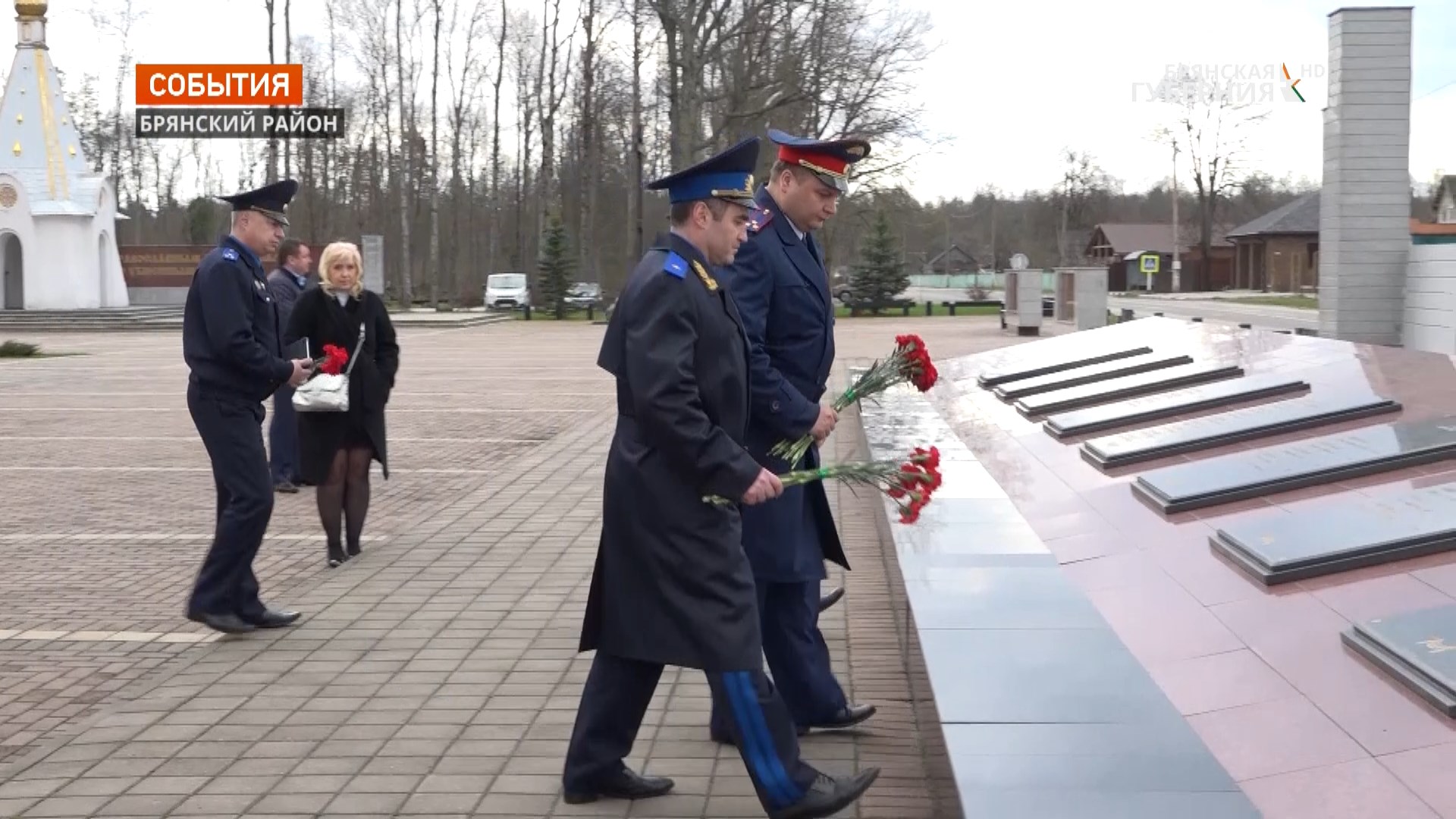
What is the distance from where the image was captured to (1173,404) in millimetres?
8930

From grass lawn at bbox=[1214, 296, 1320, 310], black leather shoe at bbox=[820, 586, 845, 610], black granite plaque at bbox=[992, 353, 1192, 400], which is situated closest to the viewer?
black leather shoe at bbox=[820, 586, 845, 610]

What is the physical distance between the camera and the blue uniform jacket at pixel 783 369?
188 inches

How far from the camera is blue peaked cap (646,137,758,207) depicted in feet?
13.5

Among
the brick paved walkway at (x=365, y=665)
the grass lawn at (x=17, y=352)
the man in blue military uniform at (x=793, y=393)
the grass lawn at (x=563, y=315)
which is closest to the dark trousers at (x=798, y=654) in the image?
the man in blue military uniform at (x=793, y=393)

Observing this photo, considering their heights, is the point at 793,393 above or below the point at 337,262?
below

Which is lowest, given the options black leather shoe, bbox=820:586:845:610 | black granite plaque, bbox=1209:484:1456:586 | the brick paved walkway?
the brick paved walkway

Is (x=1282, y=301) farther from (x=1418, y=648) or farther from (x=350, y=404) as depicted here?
(x=1418, y=648)

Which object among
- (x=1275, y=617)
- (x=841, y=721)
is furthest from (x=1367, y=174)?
(x=841, y=721)

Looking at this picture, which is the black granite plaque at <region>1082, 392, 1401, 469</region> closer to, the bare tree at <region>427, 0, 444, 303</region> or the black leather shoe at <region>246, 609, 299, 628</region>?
the black leather shoe at <region>246, 609, 299, 628</region>

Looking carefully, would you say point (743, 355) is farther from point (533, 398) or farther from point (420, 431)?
point (533, 398)

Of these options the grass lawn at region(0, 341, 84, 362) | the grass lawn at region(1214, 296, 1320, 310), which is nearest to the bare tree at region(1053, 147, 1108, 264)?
the grass lawn at region(1214, 296, 1320, 310)

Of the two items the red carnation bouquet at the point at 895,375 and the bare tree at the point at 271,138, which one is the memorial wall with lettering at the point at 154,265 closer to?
the bare tree at the point at 271,138

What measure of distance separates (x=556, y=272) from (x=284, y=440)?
41832mm

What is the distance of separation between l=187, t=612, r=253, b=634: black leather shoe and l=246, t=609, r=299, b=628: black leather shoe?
0.24 feet
